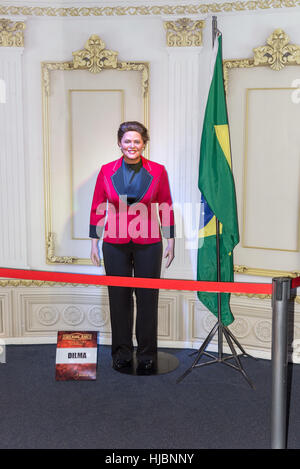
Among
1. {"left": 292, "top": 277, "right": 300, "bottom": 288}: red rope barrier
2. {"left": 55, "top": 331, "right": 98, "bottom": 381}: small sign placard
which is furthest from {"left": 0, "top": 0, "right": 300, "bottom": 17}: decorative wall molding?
{"left": 55, "top": 331, "right": 98, "bottom": 381}: small sign placard

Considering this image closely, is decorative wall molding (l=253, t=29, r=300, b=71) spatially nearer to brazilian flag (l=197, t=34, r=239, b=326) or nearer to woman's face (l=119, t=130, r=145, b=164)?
brazilian flag (l=197, t=34, r=239, b=326)

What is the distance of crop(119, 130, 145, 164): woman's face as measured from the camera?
3441 millimetres

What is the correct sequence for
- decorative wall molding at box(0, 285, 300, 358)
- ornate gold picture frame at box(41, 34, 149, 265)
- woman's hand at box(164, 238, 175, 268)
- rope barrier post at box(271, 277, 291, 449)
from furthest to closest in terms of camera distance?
decorative wall molding at box(0, 285, 300, 358) → ornate gold picture frame at box(41, 34, 149, 265) → woman's hand at box(164, 238, 175, 268) → rope barrier post at box(271, 277, 291, 449)

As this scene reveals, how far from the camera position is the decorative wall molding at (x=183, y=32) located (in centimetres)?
369

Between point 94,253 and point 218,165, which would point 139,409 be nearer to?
point 94,253

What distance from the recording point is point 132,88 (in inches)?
151

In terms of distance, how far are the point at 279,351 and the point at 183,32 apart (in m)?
2.41

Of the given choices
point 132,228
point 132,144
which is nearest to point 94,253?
point 132,228

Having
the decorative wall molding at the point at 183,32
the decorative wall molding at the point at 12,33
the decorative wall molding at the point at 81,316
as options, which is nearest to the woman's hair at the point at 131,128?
the decorative wall molding at the point at 183,32

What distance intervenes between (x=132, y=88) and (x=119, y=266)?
1.29 m

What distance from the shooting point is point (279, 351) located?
87.0 inches

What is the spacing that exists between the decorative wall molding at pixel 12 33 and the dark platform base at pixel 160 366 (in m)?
2.36

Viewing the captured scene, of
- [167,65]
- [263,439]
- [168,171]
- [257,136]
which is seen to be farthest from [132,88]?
[263,439]
